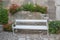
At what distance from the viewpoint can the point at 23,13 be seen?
984 cm

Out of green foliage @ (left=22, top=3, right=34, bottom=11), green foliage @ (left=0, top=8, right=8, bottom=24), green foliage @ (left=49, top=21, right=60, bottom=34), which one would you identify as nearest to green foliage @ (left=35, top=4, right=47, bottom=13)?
green foliage @ (left=22, top=3, right=34, bottom=11)

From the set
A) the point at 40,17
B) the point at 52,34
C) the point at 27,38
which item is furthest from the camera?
the point at 40,17

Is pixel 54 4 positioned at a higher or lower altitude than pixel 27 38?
higher

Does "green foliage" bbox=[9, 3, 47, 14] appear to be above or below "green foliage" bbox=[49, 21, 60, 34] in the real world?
above

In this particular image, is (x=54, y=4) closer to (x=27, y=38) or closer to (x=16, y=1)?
(x=16, y=1)

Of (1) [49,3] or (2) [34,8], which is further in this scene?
→ (1) [49,3]

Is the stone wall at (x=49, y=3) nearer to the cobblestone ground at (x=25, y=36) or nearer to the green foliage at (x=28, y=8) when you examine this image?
the green foliage at (x=28, y=8)

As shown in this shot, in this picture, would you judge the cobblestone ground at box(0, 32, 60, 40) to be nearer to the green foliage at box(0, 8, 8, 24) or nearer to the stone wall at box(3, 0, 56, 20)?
the green foliage at box(0, 8, 8, 24)

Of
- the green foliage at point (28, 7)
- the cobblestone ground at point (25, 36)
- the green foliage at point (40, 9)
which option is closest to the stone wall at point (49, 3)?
the green foliage at point (40, 9)

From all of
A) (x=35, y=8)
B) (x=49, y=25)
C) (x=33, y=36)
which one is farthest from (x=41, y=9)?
(x=33, y=36)

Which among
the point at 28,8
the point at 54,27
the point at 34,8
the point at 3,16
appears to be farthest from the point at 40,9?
the point at 3,16

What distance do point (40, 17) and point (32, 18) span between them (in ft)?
1.20

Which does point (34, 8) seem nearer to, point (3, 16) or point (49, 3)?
point (49, 3)

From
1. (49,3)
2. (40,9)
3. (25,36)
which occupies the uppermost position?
(49,3)
